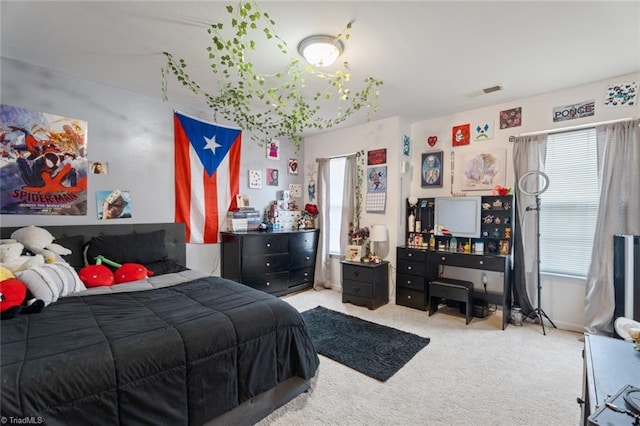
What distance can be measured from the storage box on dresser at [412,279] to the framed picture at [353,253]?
537 millimetres

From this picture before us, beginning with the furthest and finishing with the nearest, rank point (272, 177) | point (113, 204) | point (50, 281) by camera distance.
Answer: point (272, 177) → point (113, 204) → point (50, 281)

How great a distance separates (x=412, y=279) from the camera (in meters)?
3.67

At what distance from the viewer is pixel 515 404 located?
1.89 m

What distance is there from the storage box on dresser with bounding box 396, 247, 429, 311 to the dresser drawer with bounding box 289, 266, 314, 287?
137 cm

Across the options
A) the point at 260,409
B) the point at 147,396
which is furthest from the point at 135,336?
the point at 260,409

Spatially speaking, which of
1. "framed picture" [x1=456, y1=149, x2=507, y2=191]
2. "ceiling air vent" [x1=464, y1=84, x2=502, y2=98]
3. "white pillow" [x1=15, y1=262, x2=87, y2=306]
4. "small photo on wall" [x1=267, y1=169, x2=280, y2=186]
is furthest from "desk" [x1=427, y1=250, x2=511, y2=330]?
"white pillow" [x1=15, y1=262, x2=87, y2=306]

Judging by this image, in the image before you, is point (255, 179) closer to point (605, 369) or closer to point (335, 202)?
point (335, 202)

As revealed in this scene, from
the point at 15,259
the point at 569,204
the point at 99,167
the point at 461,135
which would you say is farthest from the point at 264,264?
the point at 569,204

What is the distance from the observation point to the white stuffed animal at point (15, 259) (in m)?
2.00

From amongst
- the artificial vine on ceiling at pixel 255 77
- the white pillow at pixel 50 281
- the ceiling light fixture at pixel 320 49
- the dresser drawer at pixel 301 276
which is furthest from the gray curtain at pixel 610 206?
the white pillow at pixel 50 281

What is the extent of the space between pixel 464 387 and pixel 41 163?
157 inches

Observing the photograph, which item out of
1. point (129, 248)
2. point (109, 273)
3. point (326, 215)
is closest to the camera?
point (109, 273)

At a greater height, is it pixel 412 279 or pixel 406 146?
pixel 406 146

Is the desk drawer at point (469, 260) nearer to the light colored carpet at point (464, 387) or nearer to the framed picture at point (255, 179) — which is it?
the light colored carpet at point (464, 387)
